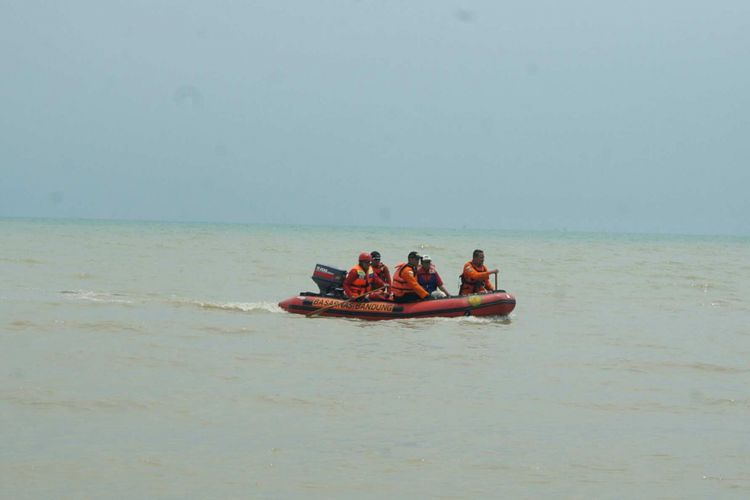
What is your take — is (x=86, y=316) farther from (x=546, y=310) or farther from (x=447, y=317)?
(x=546, y=310)

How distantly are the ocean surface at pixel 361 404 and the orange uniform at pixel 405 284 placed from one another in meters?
0.59

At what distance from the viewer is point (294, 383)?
1005 centimetres

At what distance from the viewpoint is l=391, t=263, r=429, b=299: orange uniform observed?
16.4 meters

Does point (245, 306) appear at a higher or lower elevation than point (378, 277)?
lower

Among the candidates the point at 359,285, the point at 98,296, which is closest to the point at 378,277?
the point at 359,285

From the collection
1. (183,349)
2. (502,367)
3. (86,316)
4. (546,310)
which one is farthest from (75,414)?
(546,310)

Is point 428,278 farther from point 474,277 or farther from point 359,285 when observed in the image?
point 359,285

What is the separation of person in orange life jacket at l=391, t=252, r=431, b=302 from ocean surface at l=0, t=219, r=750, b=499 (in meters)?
0.58

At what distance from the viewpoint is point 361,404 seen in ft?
29.8

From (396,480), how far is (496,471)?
2.54 ft

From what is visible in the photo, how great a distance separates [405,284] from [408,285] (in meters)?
0.08

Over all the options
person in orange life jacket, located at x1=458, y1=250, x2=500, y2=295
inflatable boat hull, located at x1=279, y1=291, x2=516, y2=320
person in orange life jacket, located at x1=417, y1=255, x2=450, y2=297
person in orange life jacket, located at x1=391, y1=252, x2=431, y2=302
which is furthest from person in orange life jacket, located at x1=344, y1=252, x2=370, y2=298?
person in orange life jacket, located at x1=458, y1=250, x2=500, y2=295

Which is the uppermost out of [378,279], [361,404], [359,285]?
[378,279]

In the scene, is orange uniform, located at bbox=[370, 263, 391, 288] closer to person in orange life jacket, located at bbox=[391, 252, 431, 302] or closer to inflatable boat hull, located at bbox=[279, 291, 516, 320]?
person in orange life jacket, located at bbox=[391, 252, 431, 302]
